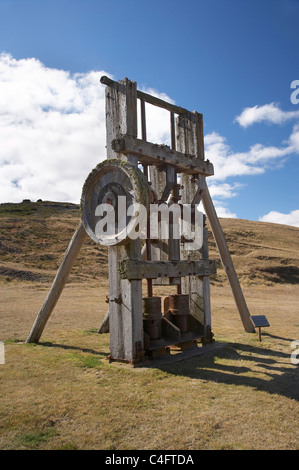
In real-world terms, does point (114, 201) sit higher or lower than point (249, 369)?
higher

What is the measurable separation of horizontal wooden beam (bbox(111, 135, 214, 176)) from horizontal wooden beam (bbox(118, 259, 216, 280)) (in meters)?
2.67

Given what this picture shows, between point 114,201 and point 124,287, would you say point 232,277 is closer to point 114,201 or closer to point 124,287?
point 124,287

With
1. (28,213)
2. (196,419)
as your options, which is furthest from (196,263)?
(28,213)

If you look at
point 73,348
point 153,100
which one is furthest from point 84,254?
point 153,100

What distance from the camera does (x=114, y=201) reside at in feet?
29.1

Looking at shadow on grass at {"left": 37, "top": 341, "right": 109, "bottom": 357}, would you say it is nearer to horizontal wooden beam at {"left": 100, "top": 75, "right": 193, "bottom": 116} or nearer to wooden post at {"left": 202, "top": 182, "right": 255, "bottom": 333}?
wooden post at {"left": 202, "top": 182, "right": 255, "bottom": 333}

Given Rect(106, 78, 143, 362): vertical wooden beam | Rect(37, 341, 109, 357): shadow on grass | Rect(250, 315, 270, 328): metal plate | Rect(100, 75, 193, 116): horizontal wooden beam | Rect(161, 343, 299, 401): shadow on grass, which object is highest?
Rect(100, 75, 193, 116): horizontal wooden beam

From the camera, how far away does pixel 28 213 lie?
217 ft

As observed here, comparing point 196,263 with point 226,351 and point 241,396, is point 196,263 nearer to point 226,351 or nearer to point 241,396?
point 226,351

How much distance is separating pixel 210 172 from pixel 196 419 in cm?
780

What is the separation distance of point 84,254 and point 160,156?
3028 centimetres

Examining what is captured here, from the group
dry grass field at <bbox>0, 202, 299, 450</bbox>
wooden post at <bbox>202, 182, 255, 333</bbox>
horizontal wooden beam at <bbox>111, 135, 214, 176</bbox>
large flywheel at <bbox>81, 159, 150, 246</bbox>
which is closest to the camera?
dry grass field at <bbox>0, 202, 299, 450</bbox>

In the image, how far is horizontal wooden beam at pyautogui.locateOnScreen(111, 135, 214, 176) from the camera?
29.7 feet

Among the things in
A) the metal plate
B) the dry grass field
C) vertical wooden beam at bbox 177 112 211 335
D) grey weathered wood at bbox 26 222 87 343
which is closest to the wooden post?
the dry grass field
